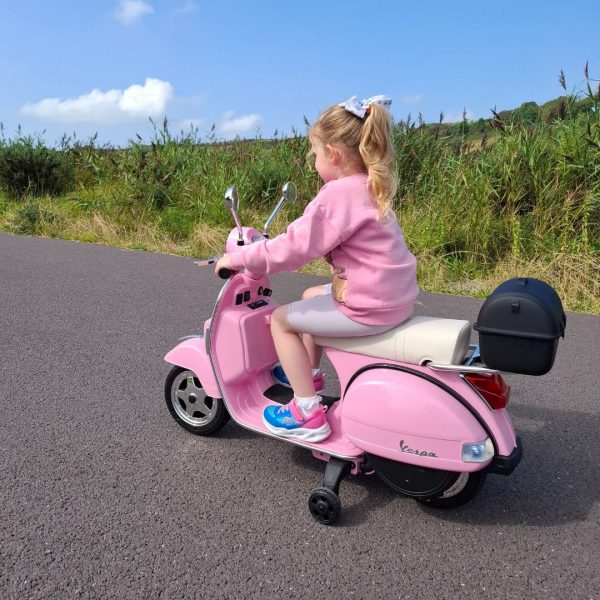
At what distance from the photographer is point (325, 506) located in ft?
8.37

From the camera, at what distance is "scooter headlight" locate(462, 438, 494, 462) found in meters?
2.40

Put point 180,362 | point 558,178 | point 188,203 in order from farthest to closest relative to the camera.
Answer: point 188,203, point 558,178, point 180,362

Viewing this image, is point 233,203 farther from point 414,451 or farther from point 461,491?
point 461,491

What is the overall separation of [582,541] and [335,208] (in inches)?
64.6

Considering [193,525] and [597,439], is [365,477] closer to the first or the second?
[193,525]

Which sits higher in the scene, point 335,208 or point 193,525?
point 335,208

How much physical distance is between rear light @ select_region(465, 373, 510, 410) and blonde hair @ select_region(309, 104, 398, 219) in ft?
2.39

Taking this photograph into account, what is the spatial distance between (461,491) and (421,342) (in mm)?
660

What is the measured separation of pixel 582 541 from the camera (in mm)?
2514

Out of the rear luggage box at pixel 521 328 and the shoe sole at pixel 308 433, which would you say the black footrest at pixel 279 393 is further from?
the rear luggage box at pixel 521 328

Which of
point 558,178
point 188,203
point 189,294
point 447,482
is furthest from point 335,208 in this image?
point 188,203

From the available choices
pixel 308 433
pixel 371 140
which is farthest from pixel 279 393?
pixel 371 140

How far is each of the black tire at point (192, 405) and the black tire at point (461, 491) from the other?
1.13 m

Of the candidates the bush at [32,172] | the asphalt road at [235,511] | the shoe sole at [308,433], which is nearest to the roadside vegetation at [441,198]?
the bush at [32,172]
